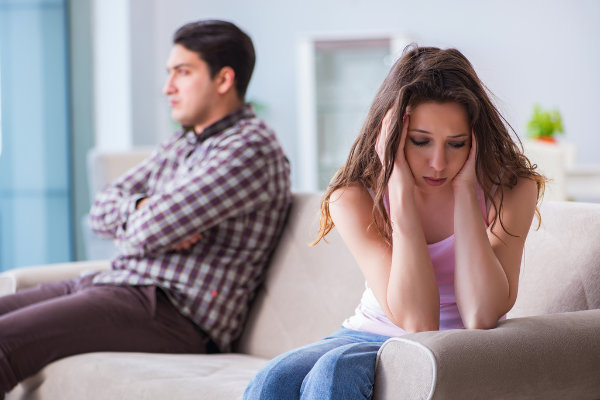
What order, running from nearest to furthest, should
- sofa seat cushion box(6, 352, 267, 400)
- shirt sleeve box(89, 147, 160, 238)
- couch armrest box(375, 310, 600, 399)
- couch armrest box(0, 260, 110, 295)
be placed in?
couch armrest box(375, 310, 600, 399), sofa seat cushion box(6, 352, 267, 400), shirt sleeve box(89, 147, 160, 238), couch armrest box(0, 260, 110, 295)

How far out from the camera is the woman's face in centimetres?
142

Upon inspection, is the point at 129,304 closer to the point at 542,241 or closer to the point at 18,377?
the point at 18,377

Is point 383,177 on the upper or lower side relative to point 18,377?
upper

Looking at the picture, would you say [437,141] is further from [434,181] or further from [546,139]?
[546,139]

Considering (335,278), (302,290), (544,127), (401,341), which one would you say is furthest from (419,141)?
(544,127)

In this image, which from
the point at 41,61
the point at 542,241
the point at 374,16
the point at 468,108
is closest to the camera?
the point at 468,108

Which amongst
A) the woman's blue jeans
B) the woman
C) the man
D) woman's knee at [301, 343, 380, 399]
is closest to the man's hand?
the man

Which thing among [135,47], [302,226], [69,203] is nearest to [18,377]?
[302,226]

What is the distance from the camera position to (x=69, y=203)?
5.01m

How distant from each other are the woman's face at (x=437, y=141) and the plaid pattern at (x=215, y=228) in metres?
0.71

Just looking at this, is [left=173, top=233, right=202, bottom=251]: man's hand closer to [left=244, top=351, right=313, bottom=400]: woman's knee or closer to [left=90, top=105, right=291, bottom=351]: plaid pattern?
[left=90, top=105, right=291, bottom=351]: plaid pattern

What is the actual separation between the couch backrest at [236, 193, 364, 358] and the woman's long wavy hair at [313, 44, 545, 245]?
0.47 metres

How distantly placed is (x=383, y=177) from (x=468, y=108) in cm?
20

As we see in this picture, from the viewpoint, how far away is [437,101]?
4.69 feet
